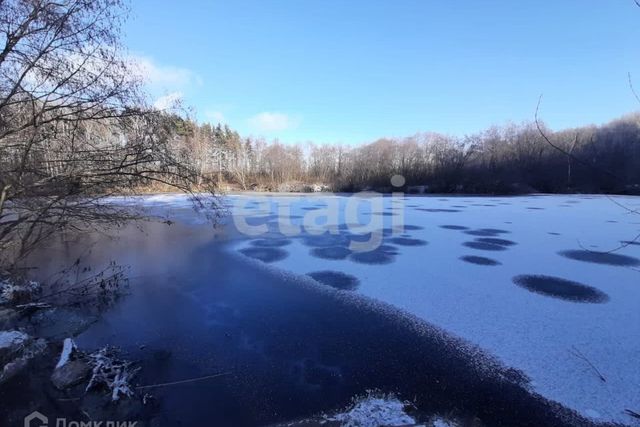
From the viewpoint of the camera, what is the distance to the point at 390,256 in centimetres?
731

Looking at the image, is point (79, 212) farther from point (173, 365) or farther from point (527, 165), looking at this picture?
point (527, 165)

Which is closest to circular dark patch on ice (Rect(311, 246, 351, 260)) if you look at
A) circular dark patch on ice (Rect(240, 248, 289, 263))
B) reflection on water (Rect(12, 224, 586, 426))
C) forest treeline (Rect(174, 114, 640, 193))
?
circular dark patch on ice (Rect(240, 248, 289, 263))

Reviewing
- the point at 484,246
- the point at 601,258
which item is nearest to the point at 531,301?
the point at 484,246

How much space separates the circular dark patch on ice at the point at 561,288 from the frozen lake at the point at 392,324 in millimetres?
34

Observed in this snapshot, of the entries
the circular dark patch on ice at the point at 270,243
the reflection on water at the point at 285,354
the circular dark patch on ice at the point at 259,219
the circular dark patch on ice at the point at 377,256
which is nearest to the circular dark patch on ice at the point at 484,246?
the circular dark patch on ice at the point at 377,256

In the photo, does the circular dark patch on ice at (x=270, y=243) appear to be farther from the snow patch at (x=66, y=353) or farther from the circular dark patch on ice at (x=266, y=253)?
the snow patch at (x=66, y=353)

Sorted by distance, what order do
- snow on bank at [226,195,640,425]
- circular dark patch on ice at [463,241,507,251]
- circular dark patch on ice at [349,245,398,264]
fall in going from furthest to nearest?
1. circular dark patch on ice at [463,241,507,251]
2. circular dark patch on ice at [349,245,398,264]
3. snow on bank at [226,195,640,425]

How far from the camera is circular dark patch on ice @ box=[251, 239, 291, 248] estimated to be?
8531 millimetres

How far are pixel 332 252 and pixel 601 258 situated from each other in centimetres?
565

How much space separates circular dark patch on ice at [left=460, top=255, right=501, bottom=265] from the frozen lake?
41mm

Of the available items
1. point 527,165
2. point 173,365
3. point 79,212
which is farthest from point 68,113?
point 527,165

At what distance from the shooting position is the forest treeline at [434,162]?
28.4m

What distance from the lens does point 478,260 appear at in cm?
682

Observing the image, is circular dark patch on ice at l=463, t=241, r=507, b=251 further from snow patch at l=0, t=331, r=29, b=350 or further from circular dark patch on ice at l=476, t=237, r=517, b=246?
snow patch at l=0, t=331, r=29, b=350
